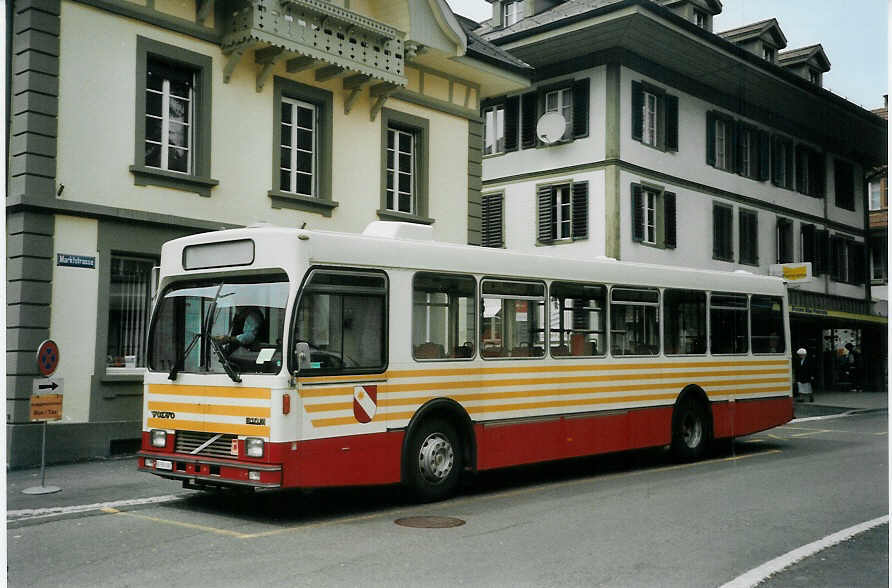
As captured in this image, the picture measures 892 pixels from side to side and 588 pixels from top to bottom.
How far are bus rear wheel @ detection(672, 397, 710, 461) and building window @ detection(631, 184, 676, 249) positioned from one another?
485 inches

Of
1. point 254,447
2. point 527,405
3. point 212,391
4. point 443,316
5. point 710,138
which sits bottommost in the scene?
point 254,447

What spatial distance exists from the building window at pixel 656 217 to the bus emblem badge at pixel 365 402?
57.7 feet

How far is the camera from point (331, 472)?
9336mm

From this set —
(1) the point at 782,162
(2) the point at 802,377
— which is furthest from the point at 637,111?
(2) the point at 802,377

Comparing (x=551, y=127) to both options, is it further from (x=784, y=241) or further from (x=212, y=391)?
(x=212, y=391)

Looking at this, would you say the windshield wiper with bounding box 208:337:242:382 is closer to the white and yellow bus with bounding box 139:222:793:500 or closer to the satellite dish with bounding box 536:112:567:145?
the white and yellow bus with bounding box 139:222:793:500

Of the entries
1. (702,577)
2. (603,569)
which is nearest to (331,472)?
(603,569)

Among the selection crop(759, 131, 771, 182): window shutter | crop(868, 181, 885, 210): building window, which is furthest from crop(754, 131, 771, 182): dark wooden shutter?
crop(868, 181, 885, 210): building window

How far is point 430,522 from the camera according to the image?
9.11 m

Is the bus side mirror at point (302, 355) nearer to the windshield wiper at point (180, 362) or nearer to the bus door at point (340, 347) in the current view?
the bus door at point (340, 347)

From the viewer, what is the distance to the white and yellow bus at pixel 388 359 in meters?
9.14

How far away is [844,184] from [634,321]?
24174 mm

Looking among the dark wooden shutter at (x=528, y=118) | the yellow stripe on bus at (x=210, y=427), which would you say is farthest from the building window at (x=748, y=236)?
the yellow stripe on bus at (x=210, y=427)

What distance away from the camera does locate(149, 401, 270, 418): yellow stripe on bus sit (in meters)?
9.02
